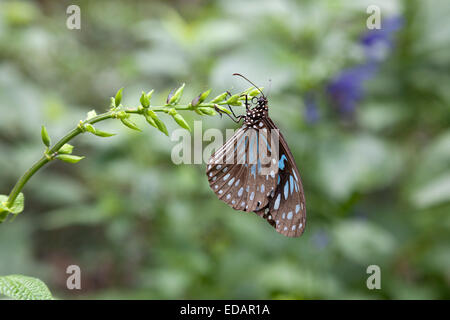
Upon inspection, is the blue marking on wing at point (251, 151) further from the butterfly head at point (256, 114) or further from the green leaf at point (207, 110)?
the green leaf at point (207, 110)

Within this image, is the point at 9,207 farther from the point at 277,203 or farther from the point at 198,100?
the point at 277,203

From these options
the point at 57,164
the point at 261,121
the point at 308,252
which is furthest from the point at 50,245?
the point at 261,121

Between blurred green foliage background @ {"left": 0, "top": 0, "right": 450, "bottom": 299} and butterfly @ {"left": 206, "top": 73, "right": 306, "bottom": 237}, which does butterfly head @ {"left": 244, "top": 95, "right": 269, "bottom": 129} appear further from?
blurred green foliage background @ {"left": 0, "top": 0, "right": 450, "bottom": 299}

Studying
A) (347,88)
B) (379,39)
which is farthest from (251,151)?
(379,39)

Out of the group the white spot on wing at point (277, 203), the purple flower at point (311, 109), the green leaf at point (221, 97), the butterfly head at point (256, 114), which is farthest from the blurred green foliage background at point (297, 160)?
the green leaf at point (221, 97)

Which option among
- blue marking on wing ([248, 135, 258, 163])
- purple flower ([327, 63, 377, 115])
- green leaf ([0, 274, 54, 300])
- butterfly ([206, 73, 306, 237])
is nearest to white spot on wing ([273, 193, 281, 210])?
butterfly ([206, 73, 306, 237])
